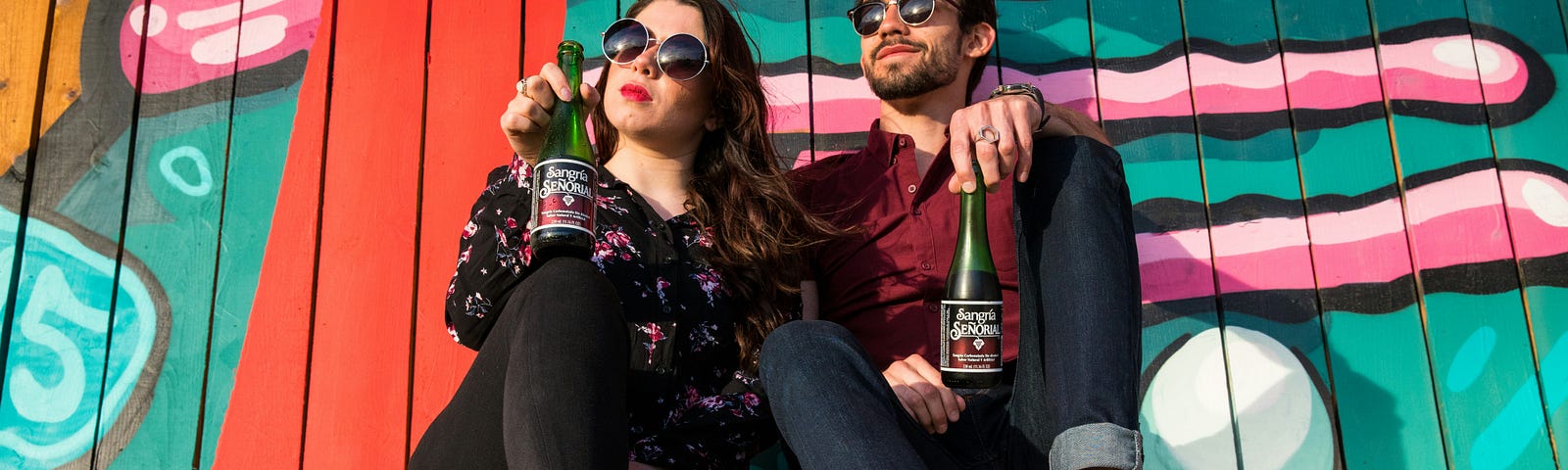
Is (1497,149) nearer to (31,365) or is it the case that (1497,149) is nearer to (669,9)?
(669,9)

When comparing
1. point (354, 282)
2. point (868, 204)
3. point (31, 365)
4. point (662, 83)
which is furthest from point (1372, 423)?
point (31, 365)

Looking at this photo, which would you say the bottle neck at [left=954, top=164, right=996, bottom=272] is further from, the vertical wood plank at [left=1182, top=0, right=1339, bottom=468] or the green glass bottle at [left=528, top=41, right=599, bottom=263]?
the vertical wood plank at [left=1182, top=0, right=1339, bottom=468]

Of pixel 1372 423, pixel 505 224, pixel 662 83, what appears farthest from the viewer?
pixel 1372 423

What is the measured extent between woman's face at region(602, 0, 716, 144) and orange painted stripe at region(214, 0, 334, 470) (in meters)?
0.75

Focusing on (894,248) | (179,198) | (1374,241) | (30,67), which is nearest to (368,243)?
(179,198)

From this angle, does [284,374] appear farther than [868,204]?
Yes

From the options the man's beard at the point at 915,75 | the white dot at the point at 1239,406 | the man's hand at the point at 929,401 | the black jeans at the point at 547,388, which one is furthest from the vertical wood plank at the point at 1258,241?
the black jeans at the point at 547,388

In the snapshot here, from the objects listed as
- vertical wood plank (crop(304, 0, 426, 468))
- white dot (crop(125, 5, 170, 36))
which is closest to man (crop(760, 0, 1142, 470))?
vertical wood plank (crop(304, 0, 426, 468))

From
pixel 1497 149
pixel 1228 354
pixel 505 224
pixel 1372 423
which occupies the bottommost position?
pixel 1372 423

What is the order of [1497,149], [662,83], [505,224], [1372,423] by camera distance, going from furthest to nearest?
[1497,149]
[1372,423]
[662,83]
[505,224]

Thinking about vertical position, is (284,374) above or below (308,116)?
below

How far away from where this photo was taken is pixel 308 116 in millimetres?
2307

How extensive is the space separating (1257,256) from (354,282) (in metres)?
1.77

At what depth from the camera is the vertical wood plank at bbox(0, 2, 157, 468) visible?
2104 millimetres
